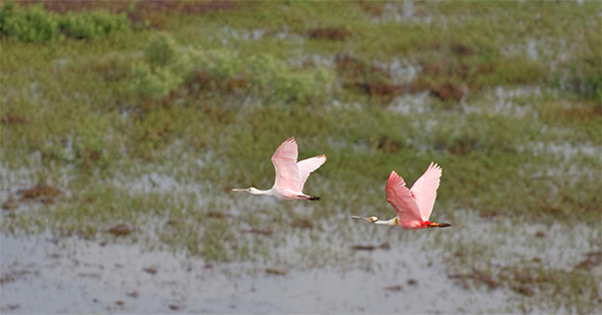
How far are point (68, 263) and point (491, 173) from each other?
9626 millimetres

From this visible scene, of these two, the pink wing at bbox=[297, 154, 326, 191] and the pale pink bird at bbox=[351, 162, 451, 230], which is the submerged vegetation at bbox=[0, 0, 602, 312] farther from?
the pale pink bird at bbox=[351, 162, 451, 230]

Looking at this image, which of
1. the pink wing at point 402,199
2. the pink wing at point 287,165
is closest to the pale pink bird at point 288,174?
the pink wing at point 287,165

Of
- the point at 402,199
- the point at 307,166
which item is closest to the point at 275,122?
the point at 307,166

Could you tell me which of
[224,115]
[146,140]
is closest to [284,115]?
[224,115]

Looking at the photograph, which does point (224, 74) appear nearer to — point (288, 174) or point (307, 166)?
point (307, 166)

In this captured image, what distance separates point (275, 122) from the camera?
81.6 ft

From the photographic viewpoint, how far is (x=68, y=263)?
2092 cm

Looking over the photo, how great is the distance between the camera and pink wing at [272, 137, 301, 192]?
916 centimetres

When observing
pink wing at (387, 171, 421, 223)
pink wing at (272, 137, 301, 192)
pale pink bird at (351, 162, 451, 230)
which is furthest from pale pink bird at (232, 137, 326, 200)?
pink wing at (387, 171, 421, 223)

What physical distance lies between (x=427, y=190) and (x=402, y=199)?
0.58m

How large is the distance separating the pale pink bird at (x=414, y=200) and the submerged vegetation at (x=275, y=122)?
11.7 m

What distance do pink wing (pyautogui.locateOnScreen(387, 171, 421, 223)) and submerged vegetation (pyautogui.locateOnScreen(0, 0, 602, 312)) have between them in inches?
468

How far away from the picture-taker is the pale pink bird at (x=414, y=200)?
8703 mm

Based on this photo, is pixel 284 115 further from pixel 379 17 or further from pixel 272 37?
pixel 379 17
